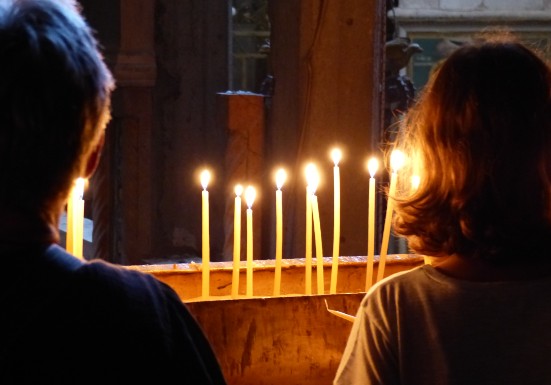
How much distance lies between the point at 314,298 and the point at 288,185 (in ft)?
7.15

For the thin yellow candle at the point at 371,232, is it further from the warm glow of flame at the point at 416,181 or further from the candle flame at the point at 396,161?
the warm glow of flame at the point at 416,181

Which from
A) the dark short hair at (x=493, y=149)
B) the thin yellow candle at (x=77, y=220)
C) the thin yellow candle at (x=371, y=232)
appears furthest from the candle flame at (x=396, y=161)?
the thin yellow candle at (x=77, y=220)

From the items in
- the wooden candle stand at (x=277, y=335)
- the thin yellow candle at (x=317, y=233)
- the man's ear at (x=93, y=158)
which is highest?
the man's ear at (x=93, y=158)

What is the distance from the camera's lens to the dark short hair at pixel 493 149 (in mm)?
1312

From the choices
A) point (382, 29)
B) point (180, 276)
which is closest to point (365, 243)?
point (382, 29)

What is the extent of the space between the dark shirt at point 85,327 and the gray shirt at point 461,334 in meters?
0.35

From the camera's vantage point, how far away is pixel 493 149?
4.30 feet

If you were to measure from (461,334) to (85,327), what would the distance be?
0.57 meters

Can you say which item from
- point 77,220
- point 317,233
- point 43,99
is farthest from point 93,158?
point 317,233

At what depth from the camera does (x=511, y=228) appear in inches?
51.9

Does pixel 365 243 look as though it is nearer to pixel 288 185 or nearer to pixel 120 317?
pixel 288 185

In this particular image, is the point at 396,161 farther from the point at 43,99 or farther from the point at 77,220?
the point at 43,99

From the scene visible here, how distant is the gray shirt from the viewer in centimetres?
129

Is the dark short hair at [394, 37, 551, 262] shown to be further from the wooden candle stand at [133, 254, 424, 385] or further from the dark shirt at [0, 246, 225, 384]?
the wooden candle stand at [133, 254, 424, 385]
